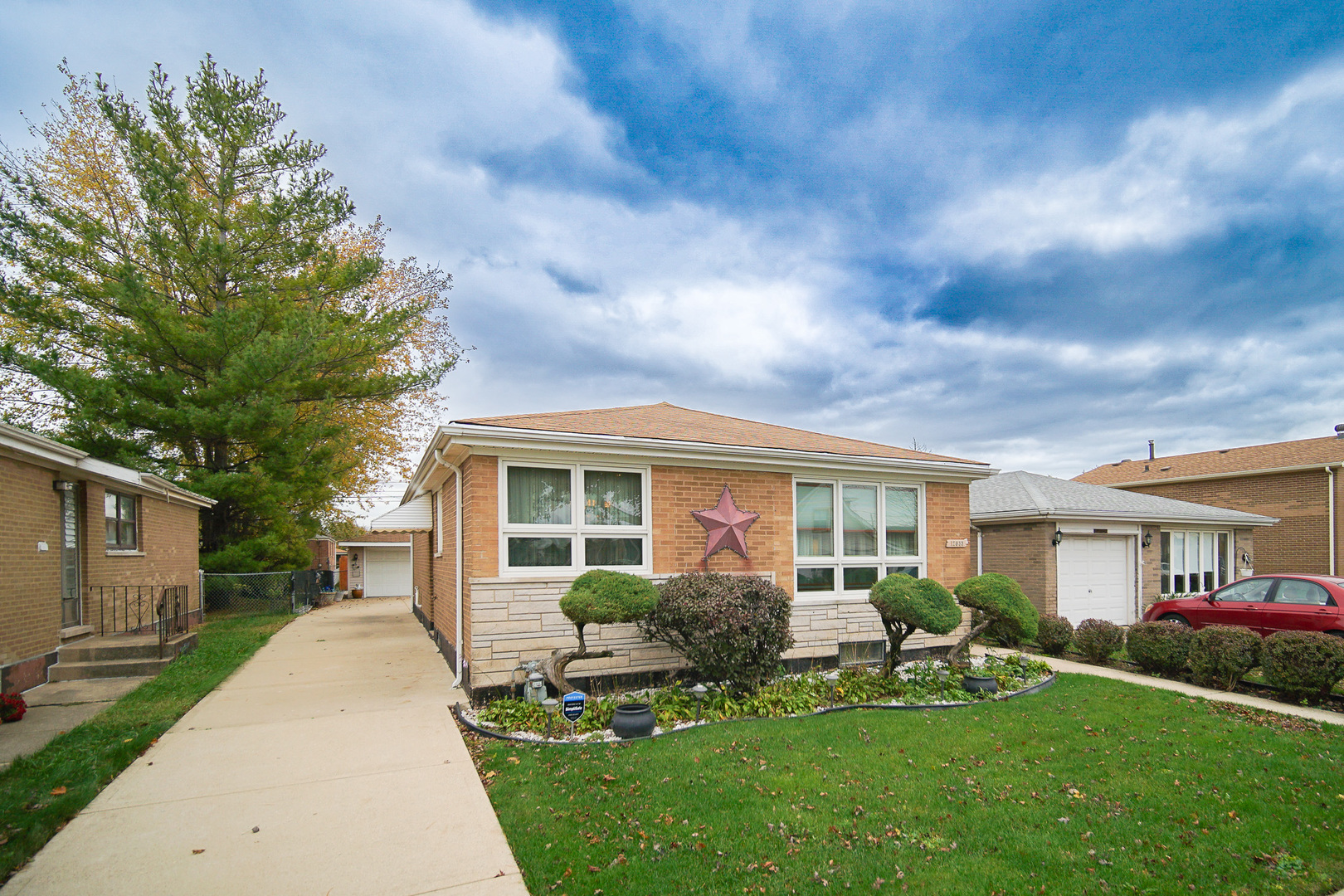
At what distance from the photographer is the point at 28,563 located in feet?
26.3

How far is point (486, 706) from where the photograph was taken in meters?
6.84

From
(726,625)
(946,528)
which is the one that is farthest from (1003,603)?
(726,625)

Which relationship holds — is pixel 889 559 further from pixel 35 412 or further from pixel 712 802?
pixel 35 412

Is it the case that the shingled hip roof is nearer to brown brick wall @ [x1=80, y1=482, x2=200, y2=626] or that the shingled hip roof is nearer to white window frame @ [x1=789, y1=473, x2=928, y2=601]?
white window frame @ [x1=789, y1=473, x2=928, y2=601]

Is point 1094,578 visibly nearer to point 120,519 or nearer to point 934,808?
point 934,808

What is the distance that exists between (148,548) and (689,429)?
11.1 metres

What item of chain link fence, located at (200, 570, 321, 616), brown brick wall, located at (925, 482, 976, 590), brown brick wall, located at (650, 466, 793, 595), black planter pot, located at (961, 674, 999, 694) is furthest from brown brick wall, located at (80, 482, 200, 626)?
brown brick wall, located at (925, 482, 976, 590)

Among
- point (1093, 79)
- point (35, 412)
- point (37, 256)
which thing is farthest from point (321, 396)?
point (1093, 79)

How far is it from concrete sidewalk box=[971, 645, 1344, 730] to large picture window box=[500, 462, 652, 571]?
21.4ft

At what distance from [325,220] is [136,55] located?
5115 mm

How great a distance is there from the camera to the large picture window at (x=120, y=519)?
10969 millimetres

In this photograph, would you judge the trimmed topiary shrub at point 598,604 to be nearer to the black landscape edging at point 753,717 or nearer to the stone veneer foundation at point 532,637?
the stone veneer foundation at point 532,637

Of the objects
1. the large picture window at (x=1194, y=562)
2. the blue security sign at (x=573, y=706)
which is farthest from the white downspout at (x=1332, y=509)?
the blue security sign at (x=573, y=706)

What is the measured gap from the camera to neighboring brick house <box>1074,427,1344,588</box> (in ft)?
60.4
